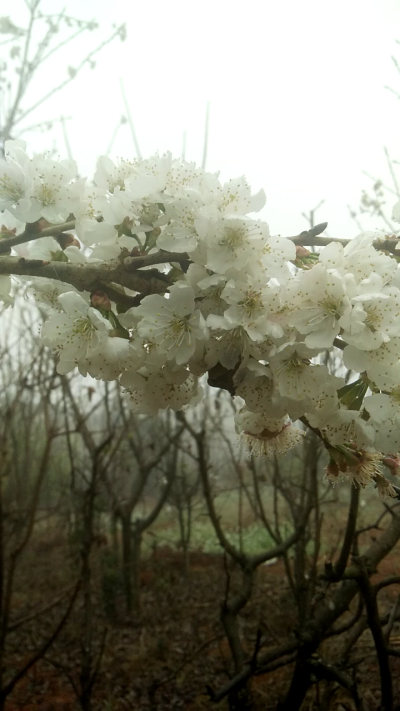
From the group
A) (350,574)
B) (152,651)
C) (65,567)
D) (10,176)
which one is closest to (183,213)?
(10,176)

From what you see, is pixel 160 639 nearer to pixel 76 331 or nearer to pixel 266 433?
pixel 266 433

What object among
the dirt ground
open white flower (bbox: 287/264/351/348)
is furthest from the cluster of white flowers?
the dirt ground

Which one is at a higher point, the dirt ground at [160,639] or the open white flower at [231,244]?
the open white flower at [231,244]

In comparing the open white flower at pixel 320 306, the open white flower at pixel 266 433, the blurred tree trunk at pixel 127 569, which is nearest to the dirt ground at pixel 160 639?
the blurred tree trunk at pixel 127 569

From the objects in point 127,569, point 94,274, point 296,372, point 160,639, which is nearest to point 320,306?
point 296,372

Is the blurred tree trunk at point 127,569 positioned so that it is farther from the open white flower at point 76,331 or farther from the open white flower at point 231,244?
the open white flower at point 231,244

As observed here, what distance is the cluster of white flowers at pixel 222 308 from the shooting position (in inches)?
26.2

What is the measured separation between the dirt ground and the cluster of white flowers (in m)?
1.68

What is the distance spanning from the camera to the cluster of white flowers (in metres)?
0.66

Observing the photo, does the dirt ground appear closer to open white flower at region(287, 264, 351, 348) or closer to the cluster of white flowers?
the cluster of white flowers

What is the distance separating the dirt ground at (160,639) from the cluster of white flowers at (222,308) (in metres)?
1.68

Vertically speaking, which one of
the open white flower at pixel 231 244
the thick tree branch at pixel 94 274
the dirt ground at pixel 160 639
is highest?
the thick tree branch at pixel 94 274

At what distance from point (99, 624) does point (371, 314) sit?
4.90 m

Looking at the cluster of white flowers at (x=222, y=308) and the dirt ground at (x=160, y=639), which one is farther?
the dirt ground at (x=160, y=639)
